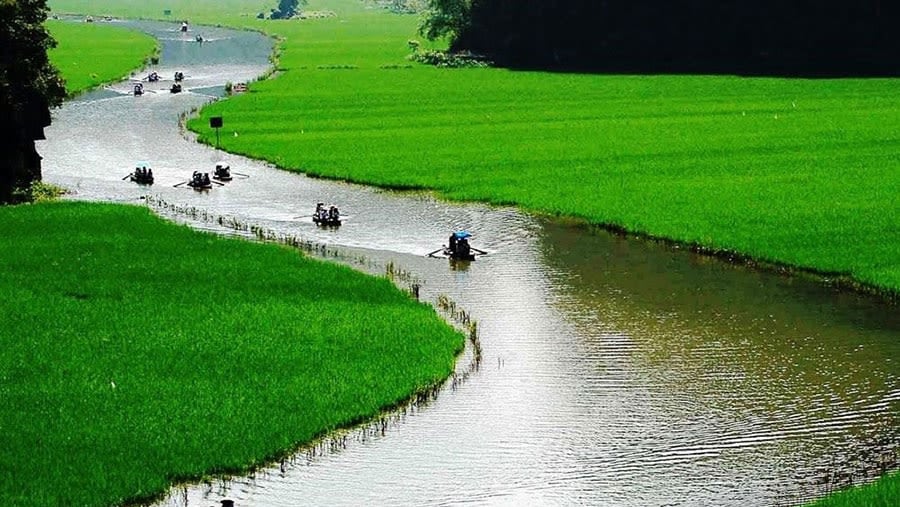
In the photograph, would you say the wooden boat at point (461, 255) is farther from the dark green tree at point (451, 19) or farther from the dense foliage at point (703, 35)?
the dark green tree at point (451, 19)

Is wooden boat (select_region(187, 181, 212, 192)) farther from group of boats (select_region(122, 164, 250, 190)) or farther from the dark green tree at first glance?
the dark green tree

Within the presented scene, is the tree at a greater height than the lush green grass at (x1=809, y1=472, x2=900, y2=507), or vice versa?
the tree

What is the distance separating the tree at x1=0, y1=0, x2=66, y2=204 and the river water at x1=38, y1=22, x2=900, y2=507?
23.9 feet

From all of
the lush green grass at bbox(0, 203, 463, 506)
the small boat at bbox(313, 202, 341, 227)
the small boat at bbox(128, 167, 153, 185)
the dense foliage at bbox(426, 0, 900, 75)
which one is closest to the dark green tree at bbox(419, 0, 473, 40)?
the dense foliage at bbox(426, 0, 900, 75)

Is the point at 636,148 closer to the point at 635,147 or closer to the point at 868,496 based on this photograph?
the point at 635,147

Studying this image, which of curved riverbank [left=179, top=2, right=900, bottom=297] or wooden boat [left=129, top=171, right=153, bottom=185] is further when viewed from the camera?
wooden boat [left=129, top=171, right=153, bottom=185]

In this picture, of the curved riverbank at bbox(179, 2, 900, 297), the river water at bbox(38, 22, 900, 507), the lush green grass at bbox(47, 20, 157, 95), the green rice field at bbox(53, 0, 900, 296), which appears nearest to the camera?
the river water at bbox(38, 22, 900, 507)

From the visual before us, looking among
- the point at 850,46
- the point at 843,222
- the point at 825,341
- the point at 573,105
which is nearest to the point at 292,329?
the point at 825,341

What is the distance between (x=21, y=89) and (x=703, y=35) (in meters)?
65.0

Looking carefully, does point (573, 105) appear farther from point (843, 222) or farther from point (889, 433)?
point (889, 433)

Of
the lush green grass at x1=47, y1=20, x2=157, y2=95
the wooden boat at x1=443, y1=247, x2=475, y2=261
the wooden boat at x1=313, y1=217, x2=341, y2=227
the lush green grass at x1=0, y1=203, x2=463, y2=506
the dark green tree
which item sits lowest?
the lush green grass at x1=0, y1=203, x2=463, y2=506

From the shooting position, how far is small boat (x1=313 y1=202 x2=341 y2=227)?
4401 centimetres

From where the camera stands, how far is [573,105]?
76688 mm

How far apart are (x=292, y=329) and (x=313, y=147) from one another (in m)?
32.2
